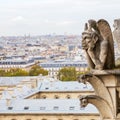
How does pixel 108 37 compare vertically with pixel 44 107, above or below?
above

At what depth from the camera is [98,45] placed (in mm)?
7598

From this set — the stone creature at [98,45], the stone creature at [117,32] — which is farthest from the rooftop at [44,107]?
the stone creature at [98,45]

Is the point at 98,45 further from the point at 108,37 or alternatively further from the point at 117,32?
the point at 117,32

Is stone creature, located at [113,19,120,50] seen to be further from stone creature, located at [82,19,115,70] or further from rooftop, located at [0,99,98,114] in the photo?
rooftop, located at [0,99,98,114]

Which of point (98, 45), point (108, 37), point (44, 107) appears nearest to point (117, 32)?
point (108, 37)

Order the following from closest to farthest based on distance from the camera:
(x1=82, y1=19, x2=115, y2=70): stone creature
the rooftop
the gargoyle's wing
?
(x1=82, y1=19, x2=115, y2=70): stone creature
the gargoyle's wing
the rooftop

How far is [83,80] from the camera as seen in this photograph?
296 inches

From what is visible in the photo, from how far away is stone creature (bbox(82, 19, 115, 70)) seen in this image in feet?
24.7

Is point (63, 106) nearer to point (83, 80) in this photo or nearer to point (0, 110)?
point (0, 110)

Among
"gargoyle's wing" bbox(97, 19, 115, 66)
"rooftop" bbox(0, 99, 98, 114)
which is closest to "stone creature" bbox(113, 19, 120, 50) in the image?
"gargoyle's wing" bbox(97, 19, 115, 66)

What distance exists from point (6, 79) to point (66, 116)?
36554 mm

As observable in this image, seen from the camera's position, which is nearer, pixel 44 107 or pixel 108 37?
pixel 108 37

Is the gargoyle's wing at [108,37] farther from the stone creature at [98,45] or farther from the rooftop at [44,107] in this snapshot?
the rooftop at [44,107]

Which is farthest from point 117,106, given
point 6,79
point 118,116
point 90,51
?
point 6,79
